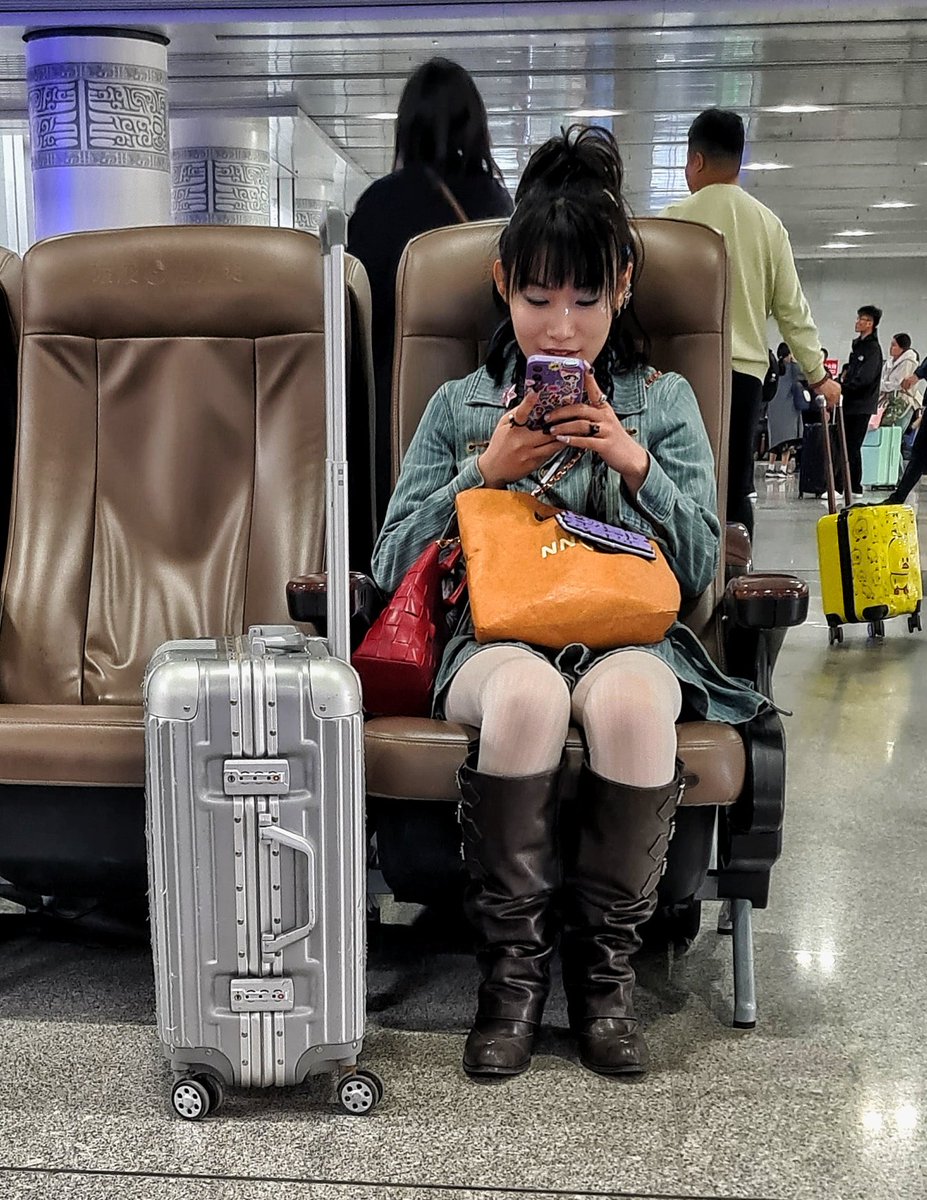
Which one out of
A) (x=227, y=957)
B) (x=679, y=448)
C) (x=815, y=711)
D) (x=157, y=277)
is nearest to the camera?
(x=227, y=957)

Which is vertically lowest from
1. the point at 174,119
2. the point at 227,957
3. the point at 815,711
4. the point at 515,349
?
the point at 815,711

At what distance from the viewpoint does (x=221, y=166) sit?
11938 millimetres

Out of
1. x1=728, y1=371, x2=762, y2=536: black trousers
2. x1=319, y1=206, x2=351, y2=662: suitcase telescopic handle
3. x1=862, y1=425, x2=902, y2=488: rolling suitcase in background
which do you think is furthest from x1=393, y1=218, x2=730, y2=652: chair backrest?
x1=862, y1=425, x2=902, y2=488: rolling suitcase in background

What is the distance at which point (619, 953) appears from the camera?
Answer: 174 cm

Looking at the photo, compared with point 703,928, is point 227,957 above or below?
above

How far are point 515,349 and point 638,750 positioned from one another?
700 millimetres

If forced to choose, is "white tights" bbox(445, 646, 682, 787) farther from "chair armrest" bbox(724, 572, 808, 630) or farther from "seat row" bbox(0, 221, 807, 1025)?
"seat row" bbox(0, 221, 807, 1025)

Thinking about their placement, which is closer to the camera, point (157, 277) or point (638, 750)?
point (638, 750)

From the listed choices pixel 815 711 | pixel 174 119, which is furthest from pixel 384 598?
pixel 174 119

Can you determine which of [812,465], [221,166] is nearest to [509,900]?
[812,465]

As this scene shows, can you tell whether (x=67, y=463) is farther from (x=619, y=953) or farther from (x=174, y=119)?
(x=174, y=119)

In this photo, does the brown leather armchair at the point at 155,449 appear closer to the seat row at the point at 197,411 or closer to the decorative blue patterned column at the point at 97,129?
the seat row at the point at 197,411

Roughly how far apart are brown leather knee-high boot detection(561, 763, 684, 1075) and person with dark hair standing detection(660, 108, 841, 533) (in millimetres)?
1746

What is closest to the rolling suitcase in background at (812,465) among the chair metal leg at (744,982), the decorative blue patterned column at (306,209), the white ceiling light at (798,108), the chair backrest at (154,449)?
the white ceiling light at (798,108)
